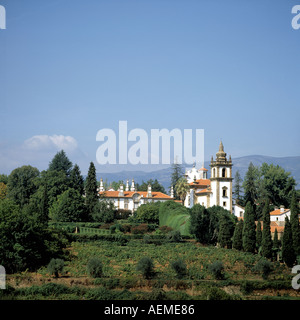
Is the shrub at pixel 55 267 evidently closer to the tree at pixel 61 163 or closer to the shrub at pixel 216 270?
the shrub at pixel 216 270

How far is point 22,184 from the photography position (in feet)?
225

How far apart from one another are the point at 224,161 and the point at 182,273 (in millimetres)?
32081

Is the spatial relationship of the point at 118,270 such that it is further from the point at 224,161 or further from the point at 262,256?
the point at 224,161

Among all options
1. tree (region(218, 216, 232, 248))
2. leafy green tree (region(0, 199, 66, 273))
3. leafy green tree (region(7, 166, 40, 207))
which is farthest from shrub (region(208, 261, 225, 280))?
leafy green tree (region(7, 166, 40, 207))

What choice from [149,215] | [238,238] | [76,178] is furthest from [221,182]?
[76,178]

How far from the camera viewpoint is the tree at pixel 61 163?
80.7 metres

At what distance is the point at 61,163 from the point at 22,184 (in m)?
→ 13.1

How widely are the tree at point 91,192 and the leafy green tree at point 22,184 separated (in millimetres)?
8745

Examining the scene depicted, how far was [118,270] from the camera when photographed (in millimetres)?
29109

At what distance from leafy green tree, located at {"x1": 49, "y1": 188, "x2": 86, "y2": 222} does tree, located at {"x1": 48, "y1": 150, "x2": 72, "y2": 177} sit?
2364 cm

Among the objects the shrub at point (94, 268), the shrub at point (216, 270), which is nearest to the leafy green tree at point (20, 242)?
the shrub at point (94, 268)

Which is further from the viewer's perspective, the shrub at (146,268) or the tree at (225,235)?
the tree at (225,235)

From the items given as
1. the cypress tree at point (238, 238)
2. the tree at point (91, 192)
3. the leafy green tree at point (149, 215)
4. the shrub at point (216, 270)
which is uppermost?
the tree at point (91, 192)
